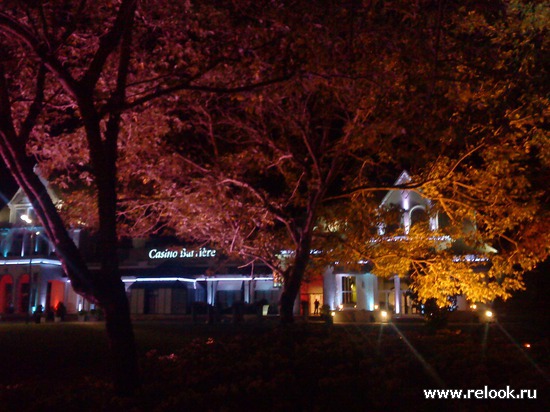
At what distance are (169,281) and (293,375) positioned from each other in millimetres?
36038

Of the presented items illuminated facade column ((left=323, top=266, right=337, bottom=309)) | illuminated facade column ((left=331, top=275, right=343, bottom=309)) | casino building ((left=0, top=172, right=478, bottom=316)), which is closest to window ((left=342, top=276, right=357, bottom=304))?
casino building ((left=0, top=172, right=478, bottom=316))

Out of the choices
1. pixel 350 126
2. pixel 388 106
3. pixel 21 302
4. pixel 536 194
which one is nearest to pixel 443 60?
pixel 388 106

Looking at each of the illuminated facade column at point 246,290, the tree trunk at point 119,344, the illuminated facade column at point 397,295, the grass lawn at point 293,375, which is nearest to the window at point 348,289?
the illuminated facade column at point 397,295

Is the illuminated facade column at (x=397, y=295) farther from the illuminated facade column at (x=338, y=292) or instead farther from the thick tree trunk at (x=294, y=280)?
the thick tree trunk at (x=294, y=280)

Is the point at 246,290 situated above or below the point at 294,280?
above

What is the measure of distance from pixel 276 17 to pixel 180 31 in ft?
8.02

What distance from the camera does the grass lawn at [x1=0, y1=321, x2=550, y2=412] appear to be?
8.58 metres

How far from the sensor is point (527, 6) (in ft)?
42.5

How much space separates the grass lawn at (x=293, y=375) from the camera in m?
8.58

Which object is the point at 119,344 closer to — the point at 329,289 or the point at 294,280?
the point at 294,280

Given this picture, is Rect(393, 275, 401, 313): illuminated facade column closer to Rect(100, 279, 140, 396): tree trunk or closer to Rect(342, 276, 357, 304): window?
Rect(342, 276, 357, 304): window

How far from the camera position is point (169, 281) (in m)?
45.2

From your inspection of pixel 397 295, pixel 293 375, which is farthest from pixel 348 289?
pixel 293 375

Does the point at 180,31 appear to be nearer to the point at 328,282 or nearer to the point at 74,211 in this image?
the point at 74,211
